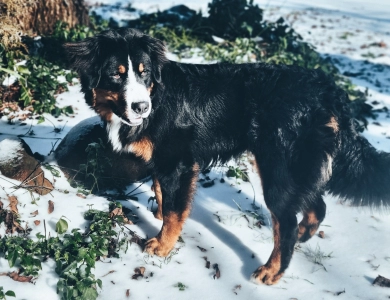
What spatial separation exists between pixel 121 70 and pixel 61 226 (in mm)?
1437

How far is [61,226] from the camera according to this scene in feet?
12.1

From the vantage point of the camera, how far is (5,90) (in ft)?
17.8

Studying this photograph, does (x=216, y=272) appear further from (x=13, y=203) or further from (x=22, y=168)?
(x=22, y=168)

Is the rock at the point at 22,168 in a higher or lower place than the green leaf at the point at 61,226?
higher

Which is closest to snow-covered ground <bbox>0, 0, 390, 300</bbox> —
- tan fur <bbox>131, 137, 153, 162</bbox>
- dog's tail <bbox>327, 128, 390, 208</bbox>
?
dog's tail <bbox>327, 128, 390, 208</bbox>

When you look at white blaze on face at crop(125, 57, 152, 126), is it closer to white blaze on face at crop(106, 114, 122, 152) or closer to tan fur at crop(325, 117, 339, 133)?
white blaze on face at crop(106, 114, 122, 152)

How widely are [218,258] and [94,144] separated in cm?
165

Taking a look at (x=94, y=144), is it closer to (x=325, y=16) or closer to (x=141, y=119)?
(x=141, y=119)

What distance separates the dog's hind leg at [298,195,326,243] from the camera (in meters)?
4.10

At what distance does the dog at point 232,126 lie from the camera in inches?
138

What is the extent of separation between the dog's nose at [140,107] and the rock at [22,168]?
4.33 feet

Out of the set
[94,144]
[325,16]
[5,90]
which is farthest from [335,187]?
[325,16]

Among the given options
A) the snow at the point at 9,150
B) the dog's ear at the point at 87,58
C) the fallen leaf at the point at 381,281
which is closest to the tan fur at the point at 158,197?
the dog's ear at the point at 87,58

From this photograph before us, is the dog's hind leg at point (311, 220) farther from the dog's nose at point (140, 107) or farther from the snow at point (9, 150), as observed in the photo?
the snow at point (9, 150)
